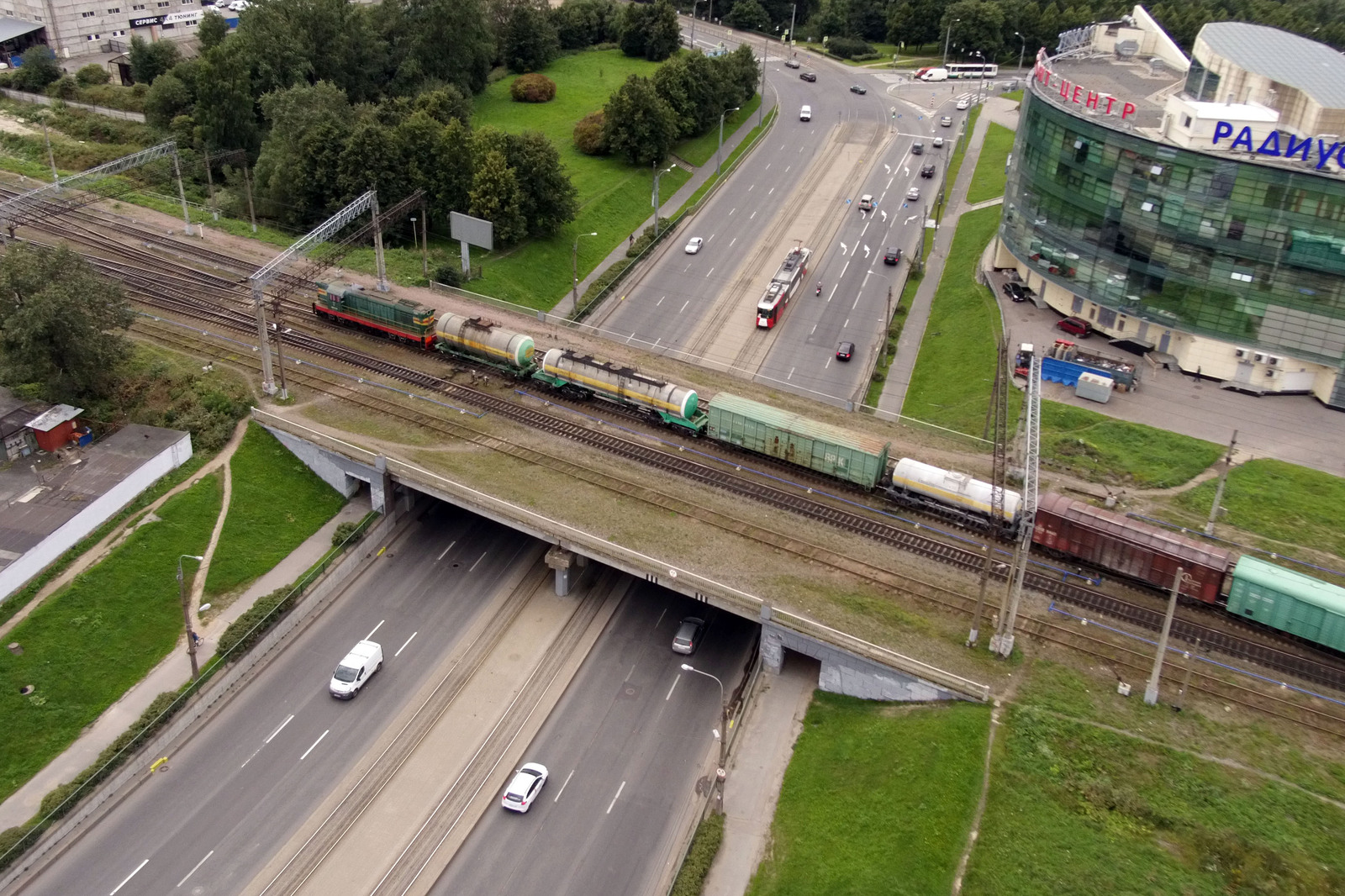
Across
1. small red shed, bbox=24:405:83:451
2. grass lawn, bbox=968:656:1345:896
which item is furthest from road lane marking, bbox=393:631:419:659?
grass lawn, bbox=968:656:1345:896

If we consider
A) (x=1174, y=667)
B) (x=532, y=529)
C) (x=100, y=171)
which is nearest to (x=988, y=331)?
(x=1174, y=667)

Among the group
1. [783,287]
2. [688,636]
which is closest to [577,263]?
[783,287]

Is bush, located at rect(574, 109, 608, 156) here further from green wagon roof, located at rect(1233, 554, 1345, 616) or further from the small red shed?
green wagon roof, located at rect(1233, 554, 1345, 616)

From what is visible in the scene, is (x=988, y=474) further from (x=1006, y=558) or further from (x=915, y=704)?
(x=915, y=704)

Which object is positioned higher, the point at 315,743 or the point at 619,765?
the point at 315,743

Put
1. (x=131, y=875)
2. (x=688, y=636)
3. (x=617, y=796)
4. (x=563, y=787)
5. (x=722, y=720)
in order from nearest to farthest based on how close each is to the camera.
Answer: (x=131, y=875), (x=617, y=796), (x=563, y=787), (x=722, y=720), (x=688, y=636)

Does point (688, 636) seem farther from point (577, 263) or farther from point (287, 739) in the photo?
point (577, 263)
